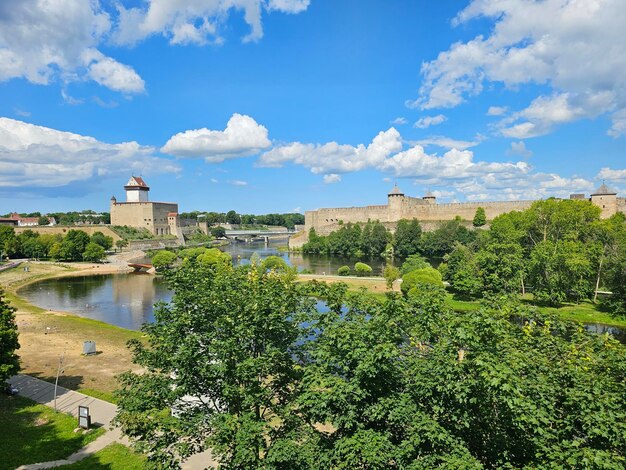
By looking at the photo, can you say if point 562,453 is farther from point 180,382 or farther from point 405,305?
point 180,382

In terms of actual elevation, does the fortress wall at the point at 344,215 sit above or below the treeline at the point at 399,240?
above

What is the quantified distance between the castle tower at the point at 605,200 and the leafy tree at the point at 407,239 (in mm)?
24349

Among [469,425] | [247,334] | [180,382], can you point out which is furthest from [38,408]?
[469,425]

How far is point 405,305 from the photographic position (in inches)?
→ 308

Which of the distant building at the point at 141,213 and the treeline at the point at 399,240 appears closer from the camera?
the treeline at the point at 399,240

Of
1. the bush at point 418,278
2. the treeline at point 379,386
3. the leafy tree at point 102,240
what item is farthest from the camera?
the leafy tree at point 102,240

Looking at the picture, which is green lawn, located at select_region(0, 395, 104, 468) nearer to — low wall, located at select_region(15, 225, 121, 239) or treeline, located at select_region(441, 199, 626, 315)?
treeline, located at select_region(441, 199, 626, 315)

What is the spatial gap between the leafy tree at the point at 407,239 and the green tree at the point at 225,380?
193 ft

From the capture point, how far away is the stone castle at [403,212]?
6975cm

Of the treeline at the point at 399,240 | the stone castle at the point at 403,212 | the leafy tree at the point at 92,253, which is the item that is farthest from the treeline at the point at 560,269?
the leafy tree at the point at 92,253

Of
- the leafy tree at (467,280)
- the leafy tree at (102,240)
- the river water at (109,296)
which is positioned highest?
the leafy tree at (102,240)

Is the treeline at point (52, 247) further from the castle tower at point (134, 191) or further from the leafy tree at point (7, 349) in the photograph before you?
the leafy tree at point (7, 349)

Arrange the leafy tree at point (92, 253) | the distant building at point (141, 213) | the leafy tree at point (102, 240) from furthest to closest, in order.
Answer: the distant building at point (141, 213) → the leafy tree at point (102, 240) → the leafy tree at point (92, 253)

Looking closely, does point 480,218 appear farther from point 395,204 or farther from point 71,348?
point 71,348
